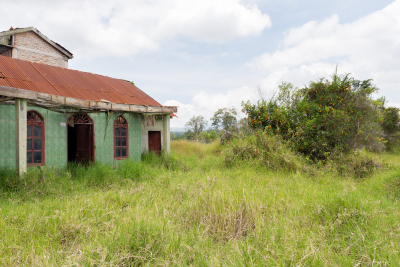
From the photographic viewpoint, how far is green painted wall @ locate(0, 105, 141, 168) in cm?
734

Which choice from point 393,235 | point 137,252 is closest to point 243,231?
point 137,252

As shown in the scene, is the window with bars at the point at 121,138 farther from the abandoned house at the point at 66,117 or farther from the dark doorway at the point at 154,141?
the dark doorway at the point at 154,141

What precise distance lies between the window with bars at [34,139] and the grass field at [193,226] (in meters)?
1.71

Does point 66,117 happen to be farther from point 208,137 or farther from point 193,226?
point 208,137

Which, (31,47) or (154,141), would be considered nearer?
(154,141)

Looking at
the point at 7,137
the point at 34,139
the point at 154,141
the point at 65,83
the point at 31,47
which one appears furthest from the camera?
the point at 31,47

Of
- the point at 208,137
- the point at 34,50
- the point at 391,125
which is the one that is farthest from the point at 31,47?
the point at 391,125

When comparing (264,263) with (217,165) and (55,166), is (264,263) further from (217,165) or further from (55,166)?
(55,166)

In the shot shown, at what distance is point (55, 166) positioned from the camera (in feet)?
27.0

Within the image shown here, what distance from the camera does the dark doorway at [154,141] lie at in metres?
12.1

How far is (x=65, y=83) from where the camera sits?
32.1 feet

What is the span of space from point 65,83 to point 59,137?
2578mm

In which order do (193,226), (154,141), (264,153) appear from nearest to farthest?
1. (193,226)
2. (264,153)
3. (154,141)

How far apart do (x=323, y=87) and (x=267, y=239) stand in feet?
36.0
